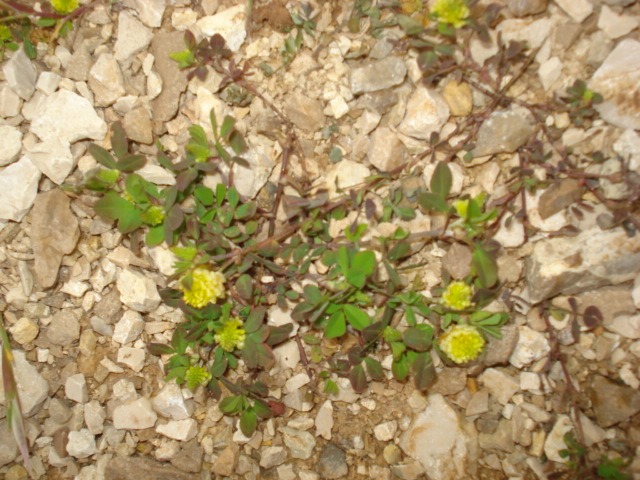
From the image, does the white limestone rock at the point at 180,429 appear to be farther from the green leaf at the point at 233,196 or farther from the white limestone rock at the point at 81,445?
the green leaf at the point at 233,196

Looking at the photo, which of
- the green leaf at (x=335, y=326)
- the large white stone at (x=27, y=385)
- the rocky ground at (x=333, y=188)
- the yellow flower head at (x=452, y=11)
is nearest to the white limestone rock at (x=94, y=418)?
the rocky ground at (x=333, y=188)

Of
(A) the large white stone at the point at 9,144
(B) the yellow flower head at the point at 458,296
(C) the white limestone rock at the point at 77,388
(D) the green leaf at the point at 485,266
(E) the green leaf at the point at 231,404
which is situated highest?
(A) the large white stone at the point at 9,144

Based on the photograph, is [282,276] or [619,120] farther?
[282,276]

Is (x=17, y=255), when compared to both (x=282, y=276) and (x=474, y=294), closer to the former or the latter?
(x=282, y=276)

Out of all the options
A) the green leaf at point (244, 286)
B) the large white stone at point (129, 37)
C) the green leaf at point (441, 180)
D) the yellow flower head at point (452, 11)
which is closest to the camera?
the yellow flower head at point (452, 11)

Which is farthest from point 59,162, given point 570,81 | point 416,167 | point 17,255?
point 570,81

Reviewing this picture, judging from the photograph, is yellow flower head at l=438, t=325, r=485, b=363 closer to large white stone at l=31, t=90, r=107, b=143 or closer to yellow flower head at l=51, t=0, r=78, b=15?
large white stone at l=31, t=90, r=107, b=143
